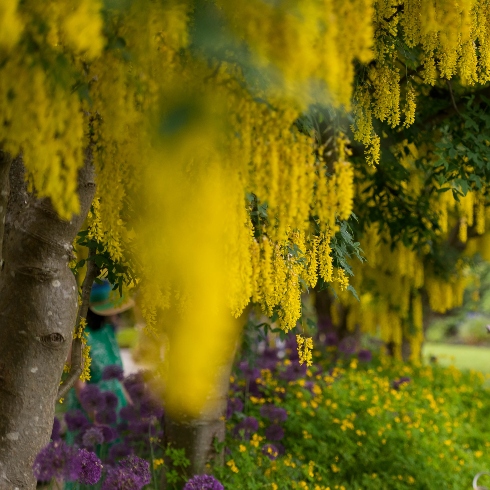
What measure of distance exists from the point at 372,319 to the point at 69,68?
276 inches

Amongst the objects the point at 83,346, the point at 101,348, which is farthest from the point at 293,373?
the point at 83,346

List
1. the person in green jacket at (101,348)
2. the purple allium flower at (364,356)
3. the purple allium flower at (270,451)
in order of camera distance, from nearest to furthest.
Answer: the purple allium flower at (270,451) < the person in green jacket at (101,348) < the purple allium flower at (364,356)

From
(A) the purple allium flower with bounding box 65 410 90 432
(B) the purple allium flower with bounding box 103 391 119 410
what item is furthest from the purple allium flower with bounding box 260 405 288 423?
(A) the purple allium flower with bounding box 65 410 90 432

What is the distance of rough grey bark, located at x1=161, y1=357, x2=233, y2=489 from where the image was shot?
15.3 ft

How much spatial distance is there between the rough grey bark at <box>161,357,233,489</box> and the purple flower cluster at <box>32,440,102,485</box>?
5.28 feet

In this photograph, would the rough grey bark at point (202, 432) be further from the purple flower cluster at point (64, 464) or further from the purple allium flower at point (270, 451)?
the purple flower cluster at point (64, 464)

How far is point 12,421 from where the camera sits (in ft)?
8.66

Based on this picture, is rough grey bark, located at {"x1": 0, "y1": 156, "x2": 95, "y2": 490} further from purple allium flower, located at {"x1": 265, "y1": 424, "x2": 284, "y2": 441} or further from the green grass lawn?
the green grass lawn

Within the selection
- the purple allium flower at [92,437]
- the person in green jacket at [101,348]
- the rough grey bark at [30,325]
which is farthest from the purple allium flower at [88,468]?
the person in green jacket at [101,348]

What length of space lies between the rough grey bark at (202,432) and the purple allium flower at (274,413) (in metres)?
0.79

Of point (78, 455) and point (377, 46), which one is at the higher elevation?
point (377, 46)

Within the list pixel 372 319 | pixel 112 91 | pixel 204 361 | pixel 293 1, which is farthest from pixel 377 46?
pixel 372 319

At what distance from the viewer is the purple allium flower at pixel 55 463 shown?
268cm

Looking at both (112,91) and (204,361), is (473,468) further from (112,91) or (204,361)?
(112,91)
